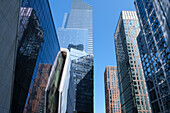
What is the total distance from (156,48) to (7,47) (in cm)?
5287

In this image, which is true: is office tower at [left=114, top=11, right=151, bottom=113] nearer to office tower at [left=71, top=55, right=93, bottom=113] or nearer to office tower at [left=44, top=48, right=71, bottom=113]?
office tower at [left=71, top=55, right=93, bottom=113]

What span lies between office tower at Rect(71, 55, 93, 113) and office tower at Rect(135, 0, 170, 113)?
39.9m

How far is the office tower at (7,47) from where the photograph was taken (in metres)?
9.34

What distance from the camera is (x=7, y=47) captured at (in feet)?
32.8

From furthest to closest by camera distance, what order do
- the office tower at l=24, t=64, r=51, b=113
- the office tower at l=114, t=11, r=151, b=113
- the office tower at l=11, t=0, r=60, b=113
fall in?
1. the office tower at l=114, t=11, r=151, b=113
2. the office tower at l=24, t=64, r=51, b=113
3. the office tower at l=11, t=0, r=60, b=113

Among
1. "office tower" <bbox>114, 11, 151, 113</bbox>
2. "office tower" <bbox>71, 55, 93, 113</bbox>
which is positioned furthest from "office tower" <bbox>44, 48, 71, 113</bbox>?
"office tower" <bbox>114, 11, 151, 113</bbox>

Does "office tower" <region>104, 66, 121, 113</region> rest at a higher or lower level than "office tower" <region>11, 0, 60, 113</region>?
higher

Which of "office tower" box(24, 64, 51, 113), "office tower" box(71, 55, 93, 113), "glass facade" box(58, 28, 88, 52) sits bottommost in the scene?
"office tower" box(24, 64, 51, 113)

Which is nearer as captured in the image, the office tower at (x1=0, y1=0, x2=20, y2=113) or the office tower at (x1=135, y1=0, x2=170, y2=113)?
the office tower at (x1=0, y1=0, x2=20, y2=113)

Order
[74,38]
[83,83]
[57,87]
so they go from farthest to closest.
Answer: [74,38]
[83,83]
[57,87]

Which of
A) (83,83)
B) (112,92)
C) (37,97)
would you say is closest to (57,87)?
(37,97)

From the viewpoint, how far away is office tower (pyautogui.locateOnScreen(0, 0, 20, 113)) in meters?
9.34

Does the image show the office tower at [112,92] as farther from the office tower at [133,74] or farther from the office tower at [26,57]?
the office tower at [26,57]

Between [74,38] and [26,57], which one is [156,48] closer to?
[26,57]
